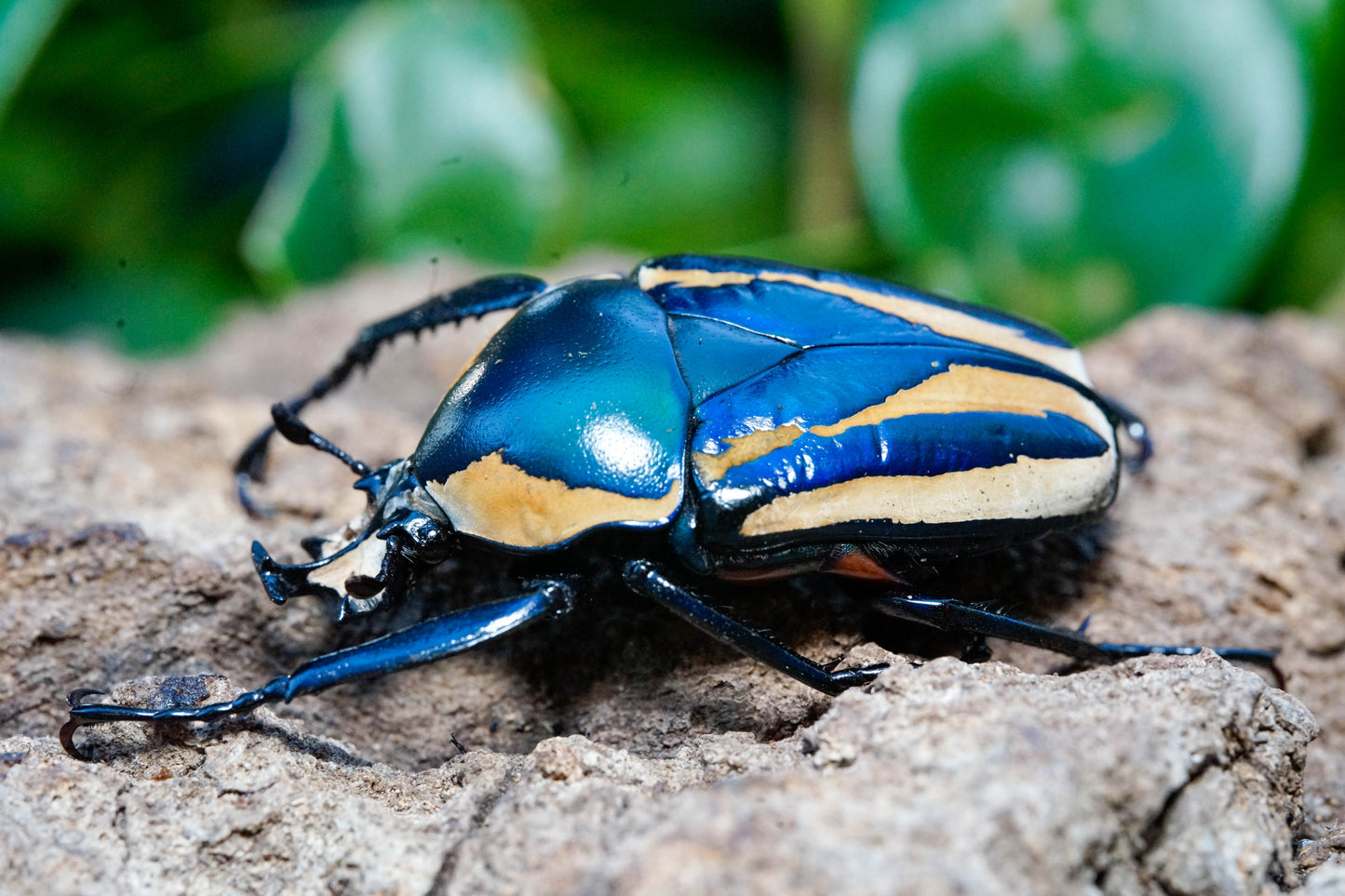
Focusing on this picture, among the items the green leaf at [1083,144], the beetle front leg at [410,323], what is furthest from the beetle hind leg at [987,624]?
the green leaf at [1083,144]

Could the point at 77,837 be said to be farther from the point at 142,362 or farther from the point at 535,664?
the point at 142,362

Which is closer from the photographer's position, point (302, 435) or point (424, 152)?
point (302, 435)

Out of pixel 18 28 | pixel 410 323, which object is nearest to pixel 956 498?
pixel 410 323

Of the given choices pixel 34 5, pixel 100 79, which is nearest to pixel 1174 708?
pixel 34 5

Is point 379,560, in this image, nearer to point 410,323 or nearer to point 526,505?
point 526,505

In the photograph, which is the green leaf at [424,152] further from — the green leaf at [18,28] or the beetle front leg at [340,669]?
the beetle front leg at [340,669]
